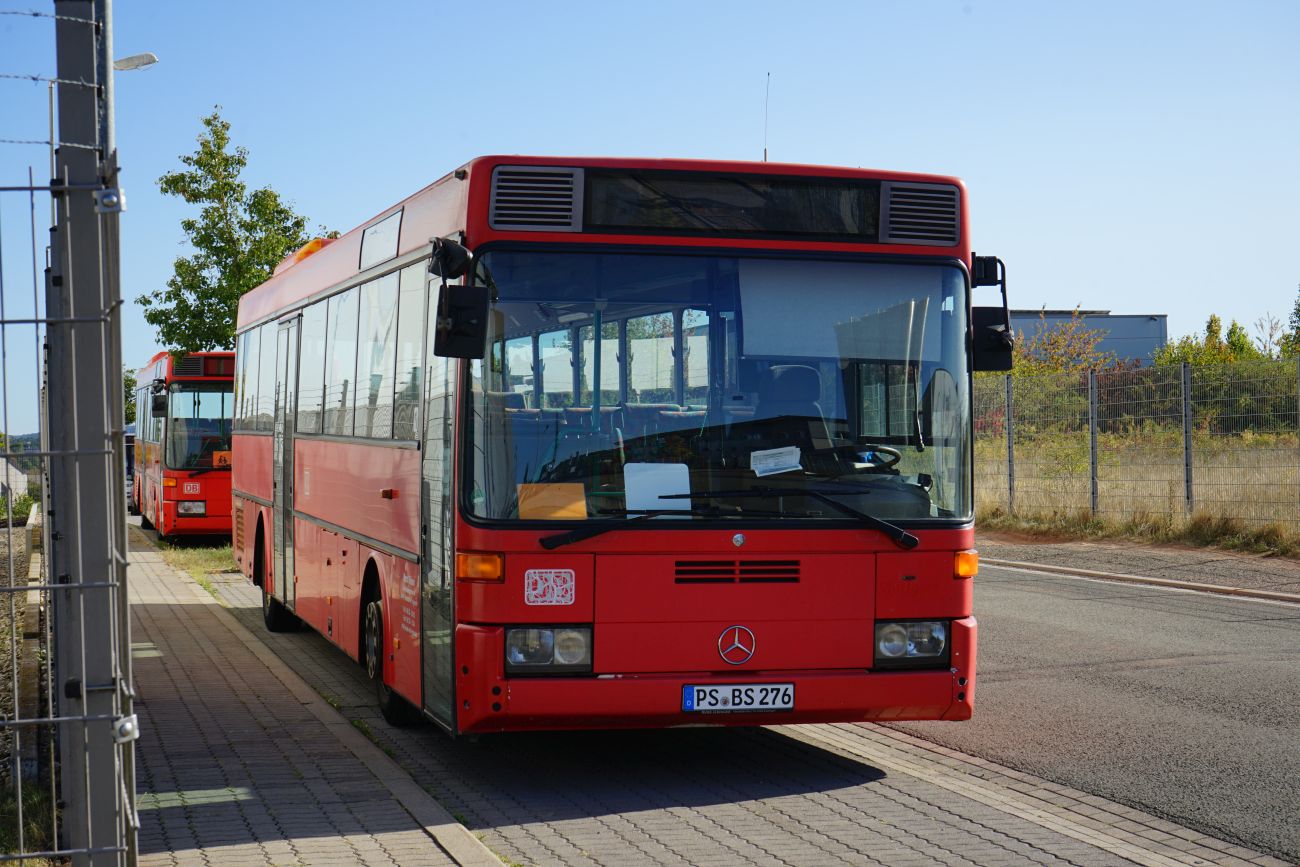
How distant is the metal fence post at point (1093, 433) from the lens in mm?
24906

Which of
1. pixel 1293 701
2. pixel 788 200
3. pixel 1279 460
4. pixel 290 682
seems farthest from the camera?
pixel 1279 460

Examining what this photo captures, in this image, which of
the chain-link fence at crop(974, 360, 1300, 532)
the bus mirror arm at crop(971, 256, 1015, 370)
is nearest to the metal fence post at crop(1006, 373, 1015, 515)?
the chain-link fence at crop(974, 360, 1300, 532)

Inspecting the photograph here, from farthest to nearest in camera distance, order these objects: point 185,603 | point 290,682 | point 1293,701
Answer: point 185,603
point 290,682
point 1293,701

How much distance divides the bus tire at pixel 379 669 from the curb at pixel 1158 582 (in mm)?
10321

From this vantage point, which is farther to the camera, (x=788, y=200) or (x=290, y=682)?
(x=290, y=682)

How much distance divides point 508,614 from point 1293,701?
18.5 feet

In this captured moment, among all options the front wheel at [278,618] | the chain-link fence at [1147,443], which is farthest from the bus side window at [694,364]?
the chain-link fence at [1147,443]

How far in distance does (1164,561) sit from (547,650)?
1488cm

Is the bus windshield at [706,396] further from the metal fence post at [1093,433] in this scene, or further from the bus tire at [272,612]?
the metal fence post at [1093,433]

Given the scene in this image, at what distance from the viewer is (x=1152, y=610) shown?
50.9 ft

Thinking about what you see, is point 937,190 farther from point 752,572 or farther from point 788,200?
point 752,572

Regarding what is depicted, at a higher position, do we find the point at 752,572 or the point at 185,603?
the point at 752,572

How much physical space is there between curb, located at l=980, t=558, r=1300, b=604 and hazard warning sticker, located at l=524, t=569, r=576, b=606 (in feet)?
36.5

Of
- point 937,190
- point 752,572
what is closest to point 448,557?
point 752,572
